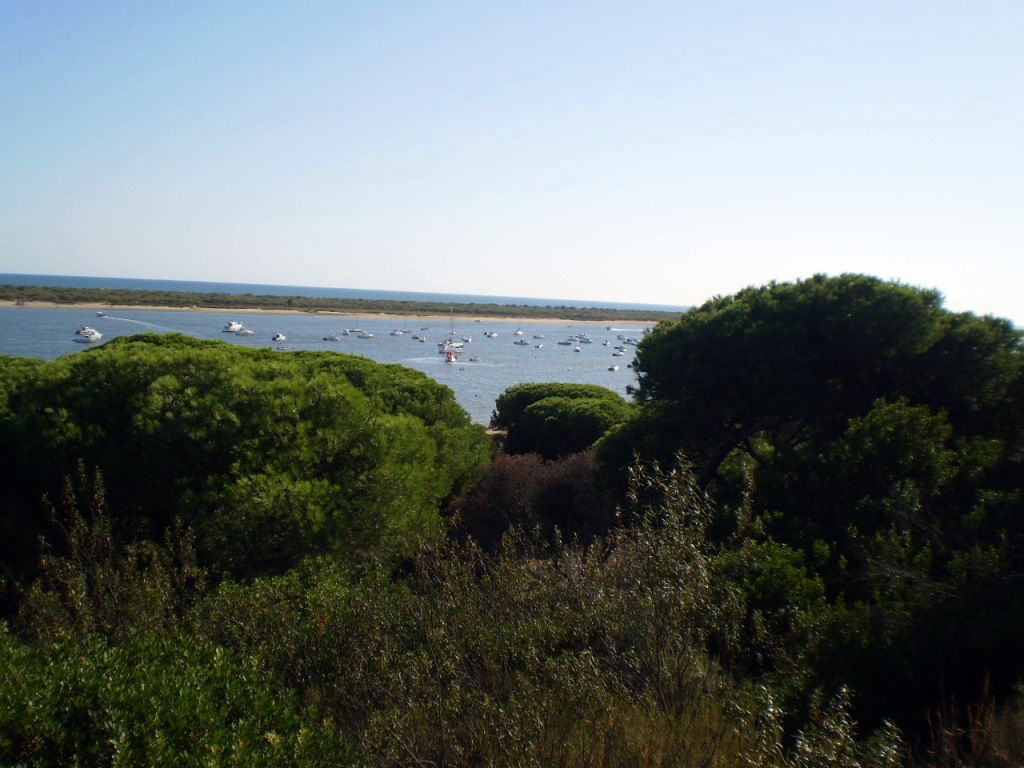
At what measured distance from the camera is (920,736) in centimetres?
554

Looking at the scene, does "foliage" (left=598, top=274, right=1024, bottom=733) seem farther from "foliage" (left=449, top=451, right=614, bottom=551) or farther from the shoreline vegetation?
the shoreline vegetation

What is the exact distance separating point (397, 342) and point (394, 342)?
56 cm

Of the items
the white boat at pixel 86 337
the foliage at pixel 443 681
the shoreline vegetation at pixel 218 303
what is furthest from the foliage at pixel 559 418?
the shoreline vegetation at pixel 218 303

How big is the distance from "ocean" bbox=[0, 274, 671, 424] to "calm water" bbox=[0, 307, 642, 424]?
8 centimetres

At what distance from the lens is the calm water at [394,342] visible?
5322 cm

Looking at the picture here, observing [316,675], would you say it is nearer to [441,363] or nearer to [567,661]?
[567,661]

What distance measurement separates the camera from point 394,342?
3258 inches

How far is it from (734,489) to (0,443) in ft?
34.7

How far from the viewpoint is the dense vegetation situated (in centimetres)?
400

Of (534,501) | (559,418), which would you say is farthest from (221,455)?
(559,418)

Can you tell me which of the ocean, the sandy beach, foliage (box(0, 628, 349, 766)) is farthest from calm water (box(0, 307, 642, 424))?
foliage (box(0, 628, 349, 766))

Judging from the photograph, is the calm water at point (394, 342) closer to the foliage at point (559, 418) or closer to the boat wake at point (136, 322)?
the boat wake at point (136, 322)

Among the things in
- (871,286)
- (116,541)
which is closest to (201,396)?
(116,541)

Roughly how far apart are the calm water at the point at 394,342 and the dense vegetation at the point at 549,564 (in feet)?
70.8
